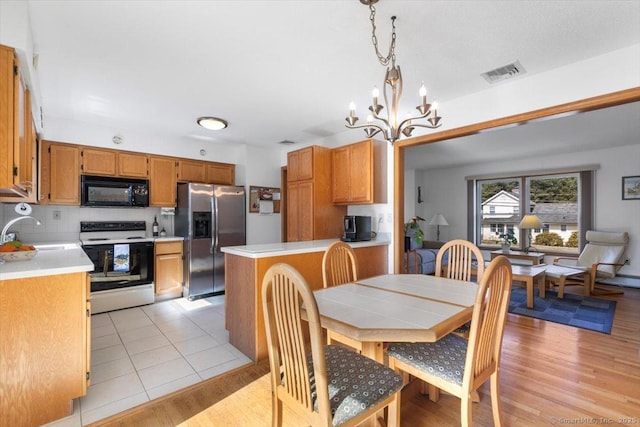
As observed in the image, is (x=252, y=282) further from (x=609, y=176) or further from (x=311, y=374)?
(x=609, y=176)

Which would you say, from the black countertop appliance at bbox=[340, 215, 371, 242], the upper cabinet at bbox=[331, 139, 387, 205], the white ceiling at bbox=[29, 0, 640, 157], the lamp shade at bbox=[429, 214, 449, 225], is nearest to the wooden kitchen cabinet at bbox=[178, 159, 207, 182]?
the white ceiling at bbox=[29, 0, 640, 157]

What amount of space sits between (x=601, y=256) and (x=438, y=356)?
5187 millimetres

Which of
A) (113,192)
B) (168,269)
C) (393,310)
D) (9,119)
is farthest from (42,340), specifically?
(113,192)

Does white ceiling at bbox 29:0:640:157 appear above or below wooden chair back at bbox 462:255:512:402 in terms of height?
above

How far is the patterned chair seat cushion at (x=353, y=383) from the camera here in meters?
1.19

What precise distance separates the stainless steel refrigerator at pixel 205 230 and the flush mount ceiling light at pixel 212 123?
925 millimetres

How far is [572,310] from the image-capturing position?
12.3 feet

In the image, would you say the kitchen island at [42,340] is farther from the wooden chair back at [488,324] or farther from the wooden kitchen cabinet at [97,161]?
the wooden kitchen cabinet at [97,161]

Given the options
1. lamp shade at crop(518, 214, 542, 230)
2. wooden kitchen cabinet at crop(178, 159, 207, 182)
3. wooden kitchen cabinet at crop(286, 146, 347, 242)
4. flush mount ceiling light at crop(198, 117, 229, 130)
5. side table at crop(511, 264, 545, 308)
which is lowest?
side table at crop(511, 264, 545, 308)

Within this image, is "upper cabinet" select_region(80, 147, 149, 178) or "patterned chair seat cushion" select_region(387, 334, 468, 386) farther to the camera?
"upper cabinet" select_region(80, 147, 149, 178)

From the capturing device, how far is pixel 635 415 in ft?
5.97

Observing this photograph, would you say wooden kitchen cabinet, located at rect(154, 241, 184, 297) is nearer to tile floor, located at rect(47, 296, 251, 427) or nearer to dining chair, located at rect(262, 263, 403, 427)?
tile floor, located at rect(47, 296, 251, 427)

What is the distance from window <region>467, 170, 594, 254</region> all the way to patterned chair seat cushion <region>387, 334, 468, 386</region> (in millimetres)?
5749

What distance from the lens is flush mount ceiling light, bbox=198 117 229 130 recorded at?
3689 millimetres
